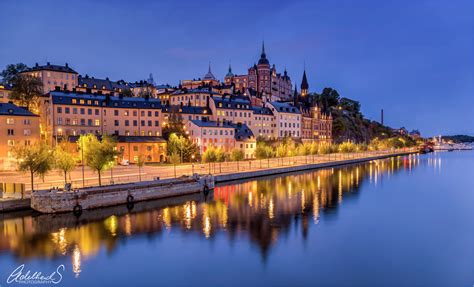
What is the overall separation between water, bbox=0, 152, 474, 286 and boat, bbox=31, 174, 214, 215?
101 cm

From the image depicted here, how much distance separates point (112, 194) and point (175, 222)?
793 centimetres

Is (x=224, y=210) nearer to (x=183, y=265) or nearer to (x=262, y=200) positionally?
(x=262, y=200)

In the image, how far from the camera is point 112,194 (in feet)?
125

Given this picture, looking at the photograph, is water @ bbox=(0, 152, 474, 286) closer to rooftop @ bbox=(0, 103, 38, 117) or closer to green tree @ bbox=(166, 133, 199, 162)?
green tree @ bbox=(166, 133, 199, 162)

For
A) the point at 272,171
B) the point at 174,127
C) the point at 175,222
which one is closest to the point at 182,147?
the point at 174,127

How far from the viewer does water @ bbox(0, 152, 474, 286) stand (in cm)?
2322

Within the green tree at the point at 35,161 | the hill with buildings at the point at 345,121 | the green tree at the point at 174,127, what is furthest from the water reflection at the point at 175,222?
the hill with buildings at the point at 345,121

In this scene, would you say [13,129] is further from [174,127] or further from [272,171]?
[272,171]

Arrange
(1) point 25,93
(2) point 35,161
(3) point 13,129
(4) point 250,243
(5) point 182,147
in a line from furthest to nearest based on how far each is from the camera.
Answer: (1) point 25,93, (5) point 182,147, (3) point 13,129, (2) point 35,161, (4) point 250,243

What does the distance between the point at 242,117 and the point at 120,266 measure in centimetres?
7387

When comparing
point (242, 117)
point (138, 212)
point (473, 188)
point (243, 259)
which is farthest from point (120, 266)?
point (242, 117)

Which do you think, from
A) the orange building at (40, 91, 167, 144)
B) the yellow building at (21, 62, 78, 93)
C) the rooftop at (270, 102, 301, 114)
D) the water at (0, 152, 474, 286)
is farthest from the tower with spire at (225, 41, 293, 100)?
the water at (0, 152, 474, 286)

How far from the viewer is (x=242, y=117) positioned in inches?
3799

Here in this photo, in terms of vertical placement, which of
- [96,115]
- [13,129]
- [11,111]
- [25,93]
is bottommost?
[13,129]
